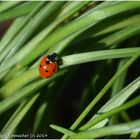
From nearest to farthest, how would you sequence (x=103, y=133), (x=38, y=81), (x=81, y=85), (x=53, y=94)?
1. (x=103, y=133)
2. (x=38, y=81)
3. (x=53, y=94)
4. (x=81, y=85)

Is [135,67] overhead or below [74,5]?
below

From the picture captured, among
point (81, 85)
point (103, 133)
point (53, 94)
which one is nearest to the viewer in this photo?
point (103, 133)

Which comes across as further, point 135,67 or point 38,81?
point 135,67

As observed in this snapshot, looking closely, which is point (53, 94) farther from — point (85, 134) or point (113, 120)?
point (85, 134)

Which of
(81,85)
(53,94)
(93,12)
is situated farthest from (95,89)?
(81,85)
